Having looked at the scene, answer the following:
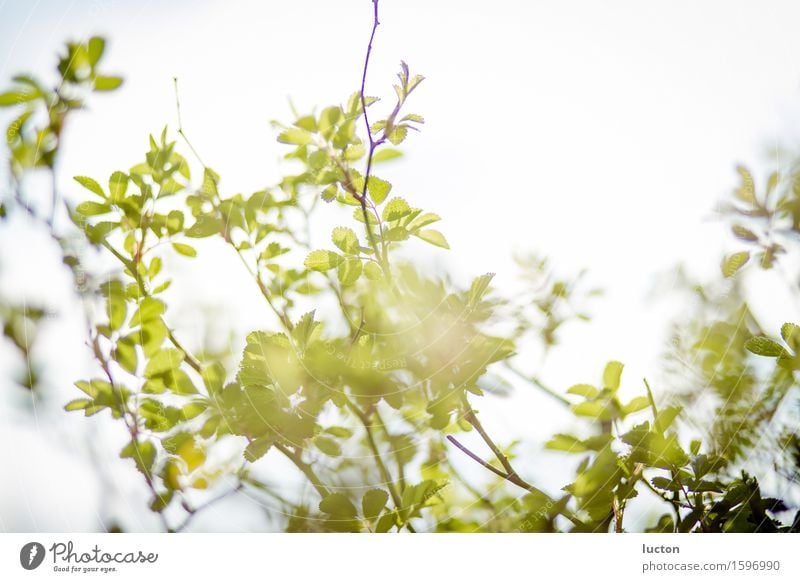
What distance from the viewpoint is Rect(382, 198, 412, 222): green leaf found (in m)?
0.44

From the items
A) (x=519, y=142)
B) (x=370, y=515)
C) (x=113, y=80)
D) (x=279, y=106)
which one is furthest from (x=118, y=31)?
(x=370, y=515)

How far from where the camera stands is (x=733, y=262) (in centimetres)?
50

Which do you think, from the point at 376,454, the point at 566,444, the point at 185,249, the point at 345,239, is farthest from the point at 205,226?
the point at 566,444

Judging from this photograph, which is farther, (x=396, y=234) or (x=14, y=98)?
(x=14, y=98)

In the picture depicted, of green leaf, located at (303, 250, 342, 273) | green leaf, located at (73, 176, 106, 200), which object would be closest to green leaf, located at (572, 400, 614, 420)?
green leaf, located at (303, 250, 342, 273)

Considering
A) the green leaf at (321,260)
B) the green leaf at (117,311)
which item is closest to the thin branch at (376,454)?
the green leaf at (321,260)

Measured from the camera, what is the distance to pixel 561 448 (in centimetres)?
45

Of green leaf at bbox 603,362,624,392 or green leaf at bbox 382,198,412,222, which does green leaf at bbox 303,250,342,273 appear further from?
green leaf at bbox 603,362,624,392

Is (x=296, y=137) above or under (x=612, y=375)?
above

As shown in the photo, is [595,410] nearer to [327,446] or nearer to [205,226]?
[327,446]
